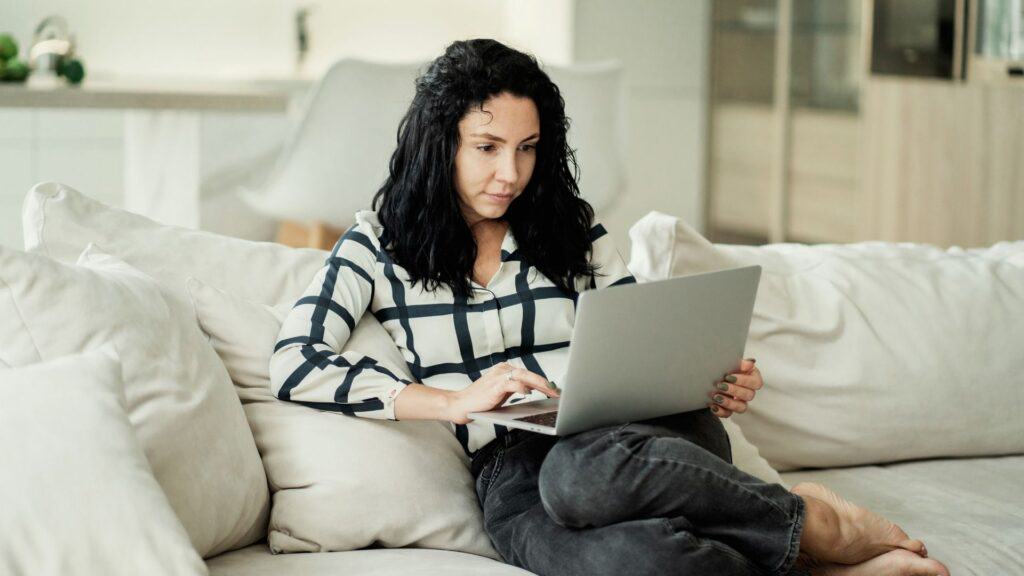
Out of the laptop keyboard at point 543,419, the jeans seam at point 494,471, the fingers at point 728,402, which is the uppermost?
the laptop keyboard at point 543,419

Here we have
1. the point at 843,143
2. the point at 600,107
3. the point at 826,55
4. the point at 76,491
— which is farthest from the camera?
the point at 826,55

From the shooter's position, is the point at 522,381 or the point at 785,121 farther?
the point at 785,121

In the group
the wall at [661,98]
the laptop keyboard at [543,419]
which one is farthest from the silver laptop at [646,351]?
the wall at [661,98]

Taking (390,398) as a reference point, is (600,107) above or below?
above

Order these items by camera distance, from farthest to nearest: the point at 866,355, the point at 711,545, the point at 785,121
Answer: the point at 785,121 → the point at 866,355 → the point at 711,545

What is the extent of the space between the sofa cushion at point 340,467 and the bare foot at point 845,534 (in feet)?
1.28

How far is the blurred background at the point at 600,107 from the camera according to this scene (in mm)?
3139

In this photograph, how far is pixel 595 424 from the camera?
1.33 m

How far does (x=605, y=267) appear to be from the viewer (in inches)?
65.9

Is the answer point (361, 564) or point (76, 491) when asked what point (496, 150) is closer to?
point (361, 564)

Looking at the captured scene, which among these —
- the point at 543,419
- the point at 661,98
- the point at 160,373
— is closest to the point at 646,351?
the point at 543,419

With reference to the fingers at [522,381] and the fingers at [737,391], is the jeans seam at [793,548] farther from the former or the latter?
the fingers at [522,381]

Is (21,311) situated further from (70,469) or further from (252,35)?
(252,35)

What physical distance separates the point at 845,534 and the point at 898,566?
0.26ft
